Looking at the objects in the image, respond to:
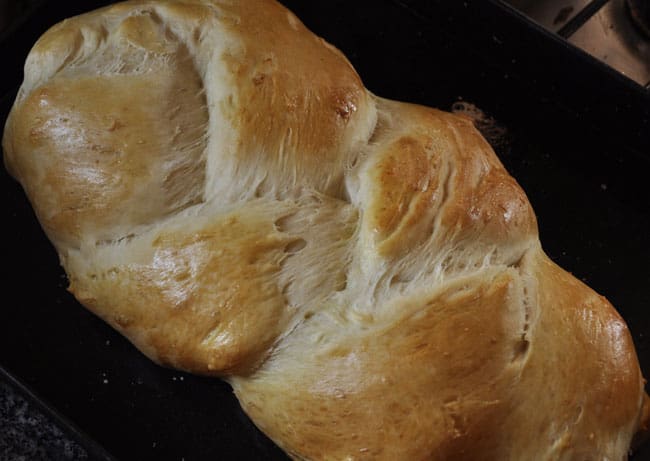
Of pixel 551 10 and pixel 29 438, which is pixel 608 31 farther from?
pixel 29 438

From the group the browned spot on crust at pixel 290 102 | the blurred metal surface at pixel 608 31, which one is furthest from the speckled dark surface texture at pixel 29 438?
A: the blurred metal surface at pixel 608 31

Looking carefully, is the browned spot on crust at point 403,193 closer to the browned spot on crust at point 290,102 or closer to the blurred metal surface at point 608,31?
the browned spot on crust at point 290,102

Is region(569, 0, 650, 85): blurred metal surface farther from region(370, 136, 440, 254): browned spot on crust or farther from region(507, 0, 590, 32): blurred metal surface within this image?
region(370, 136, 440, 254): browned spot on crust

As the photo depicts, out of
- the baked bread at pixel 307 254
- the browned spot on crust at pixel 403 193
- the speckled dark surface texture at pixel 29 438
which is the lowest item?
the speckled dark surface texture at pixel 29 438

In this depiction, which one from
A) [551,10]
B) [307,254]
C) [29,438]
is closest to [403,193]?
[307,254]

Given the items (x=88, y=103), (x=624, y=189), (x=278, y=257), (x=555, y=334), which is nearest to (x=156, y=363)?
(x=278, y=257)
